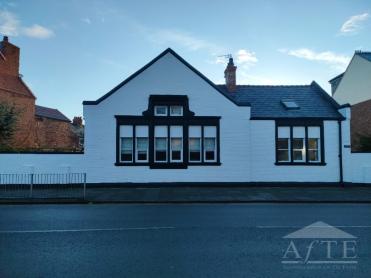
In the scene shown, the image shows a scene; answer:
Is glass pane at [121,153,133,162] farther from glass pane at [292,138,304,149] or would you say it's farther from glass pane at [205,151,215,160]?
glass pane at [292,138,304,149]

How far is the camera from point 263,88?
25.1 metres

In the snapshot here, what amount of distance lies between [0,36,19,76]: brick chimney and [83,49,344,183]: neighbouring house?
24.8 m

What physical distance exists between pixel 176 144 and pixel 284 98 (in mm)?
9020

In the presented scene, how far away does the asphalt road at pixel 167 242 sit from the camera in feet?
19.2

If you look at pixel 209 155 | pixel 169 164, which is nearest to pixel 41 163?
pixel 169 164

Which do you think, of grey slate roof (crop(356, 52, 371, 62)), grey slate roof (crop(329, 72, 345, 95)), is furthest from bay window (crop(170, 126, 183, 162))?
grey slate roof (crop(329, 72, 345, 95))

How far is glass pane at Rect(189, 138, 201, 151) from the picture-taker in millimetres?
21469

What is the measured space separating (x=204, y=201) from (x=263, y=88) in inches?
524

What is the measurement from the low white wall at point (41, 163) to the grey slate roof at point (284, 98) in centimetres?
1077

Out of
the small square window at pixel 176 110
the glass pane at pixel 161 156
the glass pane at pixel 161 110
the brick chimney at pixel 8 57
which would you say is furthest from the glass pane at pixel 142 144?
the brick chimney at pixel 8 57

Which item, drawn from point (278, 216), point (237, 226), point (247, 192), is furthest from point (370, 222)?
point (247, 192)

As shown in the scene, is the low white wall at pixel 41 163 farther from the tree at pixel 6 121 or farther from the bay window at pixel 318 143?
the bay window at pixel 318 143

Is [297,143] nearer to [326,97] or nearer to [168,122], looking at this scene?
[326,97]

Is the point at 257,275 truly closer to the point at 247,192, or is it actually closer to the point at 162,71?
the point at 247,192
